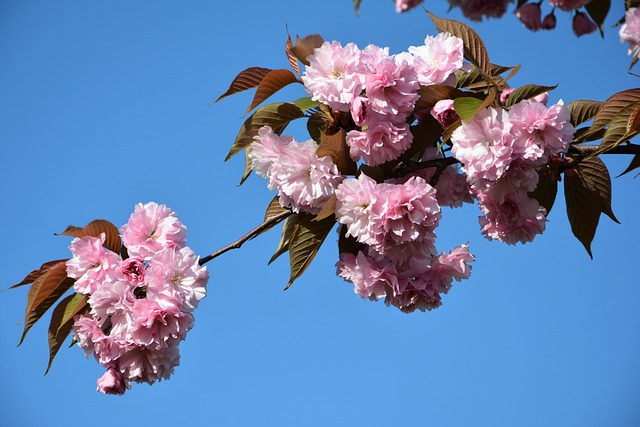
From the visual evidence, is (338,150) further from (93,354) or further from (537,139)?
(93,354)

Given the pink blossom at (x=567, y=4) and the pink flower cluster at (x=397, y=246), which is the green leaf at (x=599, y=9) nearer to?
the pink blossom at (x=567, y=4)

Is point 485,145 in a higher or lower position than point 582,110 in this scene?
lower

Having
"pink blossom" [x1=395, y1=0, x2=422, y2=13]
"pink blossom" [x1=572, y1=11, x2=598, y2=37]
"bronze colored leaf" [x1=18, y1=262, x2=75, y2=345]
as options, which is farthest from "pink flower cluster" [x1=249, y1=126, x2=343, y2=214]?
"pink blossom" [x1=572, y1=11, x2=598, y2=37]

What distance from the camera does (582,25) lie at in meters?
1.95

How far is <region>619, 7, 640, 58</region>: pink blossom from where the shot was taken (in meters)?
1.36

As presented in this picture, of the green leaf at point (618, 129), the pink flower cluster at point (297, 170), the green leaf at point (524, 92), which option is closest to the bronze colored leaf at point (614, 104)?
the green leaf at point (618, 129)

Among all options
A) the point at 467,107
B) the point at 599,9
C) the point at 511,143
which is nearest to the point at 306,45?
the point at 467,107

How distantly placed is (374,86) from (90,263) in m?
0.86

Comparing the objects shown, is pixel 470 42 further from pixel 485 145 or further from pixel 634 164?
pixel 634 164

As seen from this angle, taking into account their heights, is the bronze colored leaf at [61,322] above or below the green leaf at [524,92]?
below

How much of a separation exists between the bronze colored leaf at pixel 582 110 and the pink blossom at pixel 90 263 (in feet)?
3.79

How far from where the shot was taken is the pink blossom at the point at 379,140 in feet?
5.51

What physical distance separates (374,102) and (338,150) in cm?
15

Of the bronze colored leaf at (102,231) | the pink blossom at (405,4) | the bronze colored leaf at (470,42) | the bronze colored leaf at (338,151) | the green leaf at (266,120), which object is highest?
the bronze colored leaf at (470,42)
